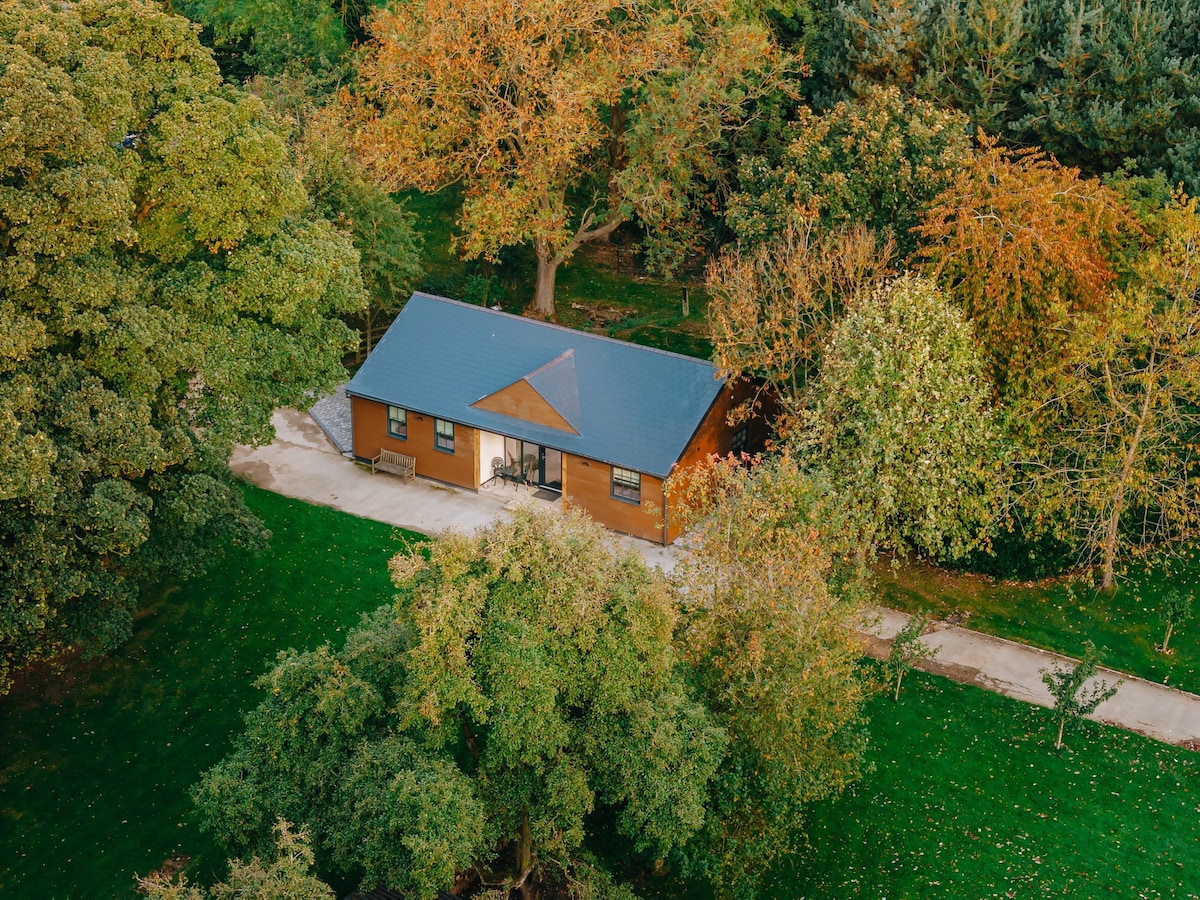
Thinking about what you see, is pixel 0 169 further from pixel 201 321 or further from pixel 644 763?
pixel 644 763

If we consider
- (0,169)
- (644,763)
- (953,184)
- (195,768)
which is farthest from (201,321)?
(953,184)

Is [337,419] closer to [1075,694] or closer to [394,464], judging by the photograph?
[394,464]

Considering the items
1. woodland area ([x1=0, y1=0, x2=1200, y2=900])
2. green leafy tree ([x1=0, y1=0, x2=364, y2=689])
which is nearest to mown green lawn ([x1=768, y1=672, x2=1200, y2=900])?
woodland area ([x1=0, y1=0, x2=1200, y2=900])

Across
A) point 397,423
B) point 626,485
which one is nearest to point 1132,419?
point 626,485

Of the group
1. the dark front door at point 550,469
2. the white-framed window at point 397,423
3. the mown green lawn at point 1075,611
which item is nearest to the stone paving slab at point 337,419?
the white-framed window at point 397,423

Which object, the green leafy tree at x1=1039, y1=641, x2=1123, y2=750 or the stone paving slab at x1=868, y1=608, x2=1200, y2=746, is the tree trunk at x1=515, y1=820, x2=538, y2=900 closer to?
the stone paving slab at x1=868, y1=608, x2=1200, y2=746

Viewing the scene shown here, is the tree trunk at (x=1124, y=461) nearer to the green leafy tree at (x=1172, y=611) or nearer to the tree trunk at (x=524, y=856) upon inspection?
the green leafy tree at (x=1172, y=611)

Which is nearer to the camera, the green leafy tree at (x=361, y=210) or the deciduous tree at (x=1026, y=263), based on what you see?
the deciduous tree at (x=1026, y=263)
